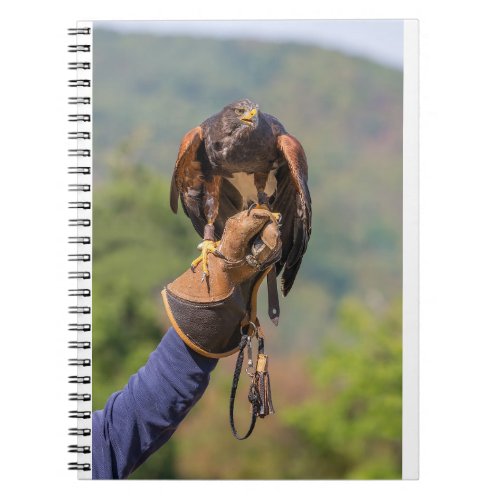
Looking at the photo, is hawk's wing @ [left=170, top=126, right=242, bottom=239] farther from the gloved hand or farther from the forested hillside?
the forested hillside

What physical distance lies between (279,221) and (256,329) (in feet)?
1.40

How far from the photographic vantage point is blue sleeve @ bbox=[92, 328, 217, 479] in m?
3.87

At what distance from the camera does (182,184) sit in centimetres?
413

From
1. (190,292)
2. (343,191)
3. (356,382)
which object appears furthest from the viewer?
(343,191)

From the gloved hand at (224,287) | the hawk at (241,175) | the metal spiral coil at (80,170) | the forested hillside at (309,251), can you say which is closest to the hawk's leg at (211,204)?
the hawk at (241,175)

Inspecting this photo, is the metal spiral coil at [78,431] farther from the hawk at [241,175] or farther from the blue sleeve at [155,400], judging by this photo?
the hawk at [241,175]

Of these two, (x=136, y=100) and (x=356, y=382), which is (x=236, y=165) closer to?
(x=356, y=382)

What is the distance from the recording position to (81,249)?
427 cm

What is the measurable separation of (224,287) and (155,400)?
0.50 metres

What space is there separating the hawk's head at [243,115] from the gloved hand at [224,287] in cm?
36

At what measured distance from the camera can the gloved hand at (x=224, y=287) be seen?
3.84 meters

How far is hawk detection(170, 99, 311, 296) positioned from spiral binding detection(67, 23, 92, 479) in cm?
42

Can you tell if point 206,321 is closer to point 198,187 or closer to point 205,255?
point 205,255

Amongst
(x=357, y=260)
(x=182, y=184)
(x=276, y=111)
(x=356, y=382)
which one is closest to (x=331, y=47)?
(x=276, y=111)
